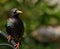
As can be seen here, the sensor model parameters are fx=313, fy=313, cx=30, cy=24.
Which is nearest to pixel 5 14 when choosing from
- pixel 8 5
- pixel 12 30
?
pixel 8 5

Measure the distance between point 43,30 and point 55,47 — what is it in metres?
0.71

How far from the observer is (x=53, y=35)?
5.82 meters

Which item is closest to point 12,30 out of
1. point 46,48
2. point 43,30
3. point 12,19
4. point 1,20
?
point 12,19

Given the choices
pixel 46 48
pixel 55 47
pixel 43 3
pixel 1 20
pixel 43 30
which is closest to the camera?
pixel 1 20

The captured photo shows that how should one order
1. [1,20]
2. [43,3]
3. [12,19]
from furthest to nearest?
[43,3] < [1,20] < [12,19]

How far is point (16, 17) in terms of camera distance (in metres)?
1.63

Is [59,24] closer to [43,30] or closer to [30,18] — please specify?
[43,30]

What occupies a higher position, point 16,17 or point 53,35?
point 16,17

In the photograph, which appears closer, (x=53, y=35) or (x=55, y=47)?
(x=55, y=47)

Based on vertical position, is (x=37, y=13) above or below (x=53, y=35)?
above

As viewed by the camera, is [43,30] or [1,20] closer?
[1,20]

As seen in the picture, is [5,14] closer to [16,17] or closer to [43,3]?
[43,3]

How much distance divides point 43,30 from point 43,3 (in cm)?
222

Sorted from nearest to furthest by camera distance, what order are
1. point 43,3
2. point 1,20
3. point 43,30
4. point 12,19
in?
point 12,19 < point 1,20 < point 43,3 < point 43,30
